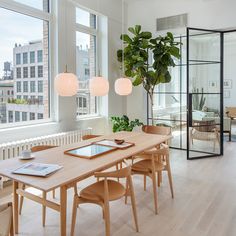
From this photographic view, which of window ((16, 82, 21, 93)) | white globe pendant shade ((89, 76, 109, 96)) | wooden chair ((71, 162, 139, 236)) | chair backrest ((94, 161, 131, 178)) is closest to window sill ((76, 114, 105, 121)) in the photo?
window ((16, 82, 21, 93))

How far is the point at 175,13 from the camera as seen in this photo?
5809 mm

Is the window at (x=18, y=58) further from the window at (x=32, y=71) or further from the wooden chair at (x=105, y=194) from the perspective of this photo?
the wooden chair at (x=105, y=194)

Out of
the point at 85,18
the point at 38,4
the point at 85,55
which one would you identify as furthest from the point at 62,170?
the point at 85,18

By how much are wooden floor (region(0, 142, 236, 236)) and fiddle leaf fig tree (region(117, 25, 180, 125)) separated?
7.69 ft

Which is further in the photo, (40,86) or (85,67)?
(85,67)

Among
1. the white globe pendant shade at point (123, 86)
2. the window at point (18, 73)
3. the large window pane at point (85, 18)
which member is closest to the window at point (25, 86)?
the window at point (18, 73)

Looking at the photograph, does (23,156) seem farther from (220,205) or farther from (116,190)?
(220,205)

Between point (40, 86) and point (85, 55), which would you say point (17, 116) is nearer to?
point (40, 86)

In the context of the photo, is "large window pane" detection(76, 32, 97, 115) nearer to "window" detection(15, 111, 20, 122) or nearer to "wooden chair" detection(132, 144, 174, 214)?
"window" detection(15, 111, 20, 122)

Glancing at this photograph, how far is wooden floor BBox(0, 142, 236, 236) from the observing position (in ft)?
8.61

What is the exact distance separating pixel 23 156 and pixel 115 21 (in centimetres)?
445

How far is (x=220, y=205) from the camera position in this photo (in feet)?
10.5

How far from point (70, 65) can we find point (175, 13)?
110 inches

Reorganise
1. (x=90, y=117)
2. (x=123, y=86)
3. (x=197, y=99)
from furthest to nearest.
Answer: (x=90, y=117) → (x=197, y=99) → (x=123, y=86)
